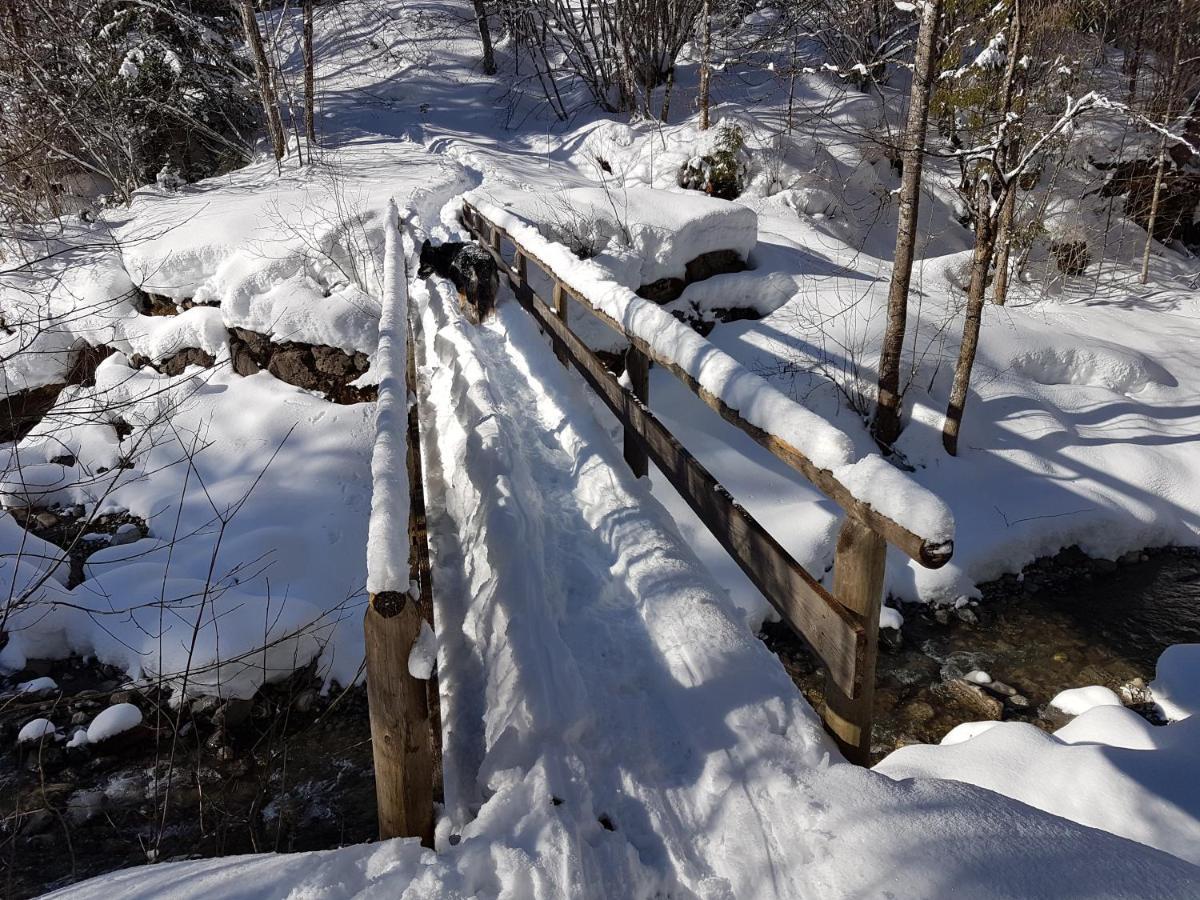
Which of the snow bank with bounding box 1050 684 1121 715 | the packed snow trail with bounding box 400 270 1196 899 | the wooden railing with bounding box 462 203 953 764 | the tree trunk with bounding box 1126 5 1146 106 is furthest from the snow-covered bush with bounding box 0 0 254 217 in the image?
A: the tree trunk with bounding box 1126 5 1146 106

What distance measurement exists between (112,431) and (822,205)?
43.5 ft

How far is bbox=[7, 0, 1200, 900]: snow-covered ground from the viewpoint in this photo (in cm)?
178

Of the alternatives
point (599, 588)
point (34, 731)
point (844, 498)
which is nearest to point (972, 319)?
point (599, 588)

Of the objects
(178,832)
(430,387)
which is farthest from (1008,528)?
(178,832)

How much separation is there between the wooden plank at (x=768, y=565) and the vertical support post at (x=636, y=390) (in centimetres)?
37

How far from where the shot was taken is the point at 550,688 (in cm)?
239

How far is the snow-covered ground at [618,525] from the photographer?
1.78 m

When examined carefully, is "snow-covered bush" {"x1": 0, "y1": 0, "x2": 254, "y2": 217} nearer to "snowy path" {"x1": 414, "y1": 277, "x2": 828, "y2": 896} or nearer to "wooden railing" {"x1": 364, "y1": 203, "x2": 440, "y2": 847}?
"snowy path" {"x1": 414, "y1": 277, "x2": 828, "y2": 896}

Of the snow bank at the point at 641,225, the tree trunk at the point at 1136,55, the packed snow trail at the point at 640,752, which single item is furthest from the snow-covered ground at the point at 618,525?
the tree trunk at the point at 1136,55

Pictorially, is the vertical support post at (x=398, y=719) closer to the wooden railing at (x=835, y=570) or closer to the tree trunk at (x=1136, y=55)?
the wooden railing at (x=835, y=570)

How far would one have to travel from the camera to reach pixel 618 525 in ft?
11.2

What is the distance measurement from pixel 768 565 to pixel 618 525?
1.25 m

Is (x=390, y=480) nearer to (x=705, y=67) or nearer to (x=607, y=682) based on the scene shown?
(x=607, y=682)

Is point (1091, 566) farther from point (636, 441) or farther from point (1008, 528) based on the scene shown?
point (636, 441)
